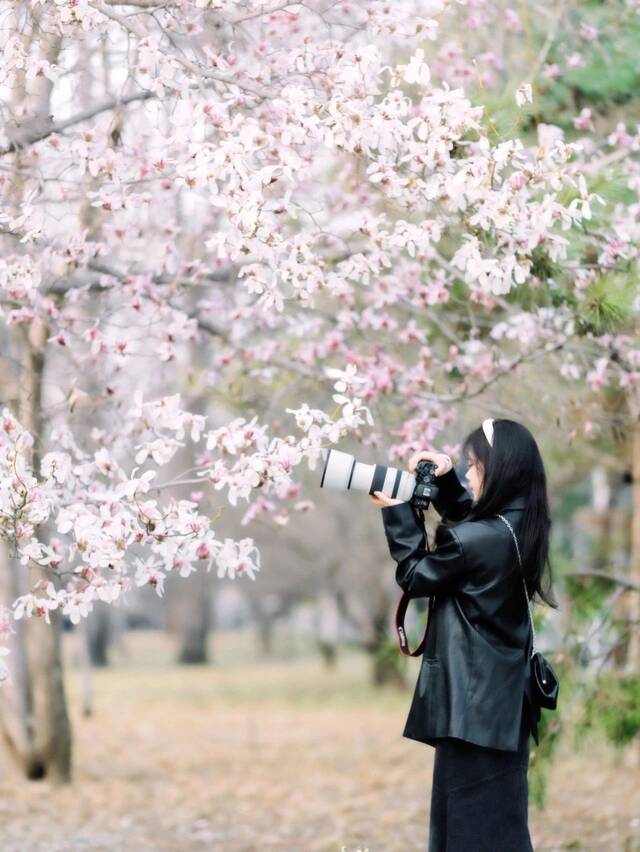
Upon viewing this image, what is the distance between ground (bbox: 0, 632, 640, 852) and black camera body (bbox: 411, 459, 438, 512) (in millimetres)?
3026

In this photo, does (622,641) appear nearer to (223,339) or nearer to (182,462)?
(223,339)

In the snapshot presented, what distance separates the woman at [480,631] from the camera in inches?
133

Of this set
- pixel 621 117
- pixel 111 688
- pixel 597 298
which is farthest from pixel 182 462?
pixel 597 298

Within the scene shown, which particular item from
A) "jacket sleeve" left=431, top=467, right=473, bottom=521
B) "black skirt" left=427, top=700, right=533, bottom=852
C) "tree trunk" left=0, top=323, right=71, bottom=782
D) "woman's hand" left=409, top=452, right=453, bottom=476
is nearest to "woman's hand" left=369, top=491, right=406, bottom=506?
"woman's hand" left=409, top=452, right=453, bottom=476

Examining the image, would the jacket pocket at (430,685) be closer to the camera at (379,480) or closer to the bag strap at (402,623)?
the bag strap at (402,623)

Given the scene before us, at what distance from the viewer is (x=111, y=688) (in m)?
18.4

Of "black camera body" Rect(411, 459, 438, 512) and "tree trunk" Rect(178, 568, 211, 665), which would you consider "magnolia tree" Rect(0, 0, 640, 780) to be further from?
"tree trunk" Rect(178, 568, 211, 665)

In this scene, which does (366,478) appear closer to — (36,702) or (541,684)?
(541,684)

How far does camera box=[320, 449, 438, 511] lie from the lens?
347cm

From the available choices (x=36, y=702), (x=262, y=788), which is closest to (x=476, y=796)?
(x=36, y=702)

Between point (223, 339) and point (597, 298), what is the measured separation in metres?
2.24

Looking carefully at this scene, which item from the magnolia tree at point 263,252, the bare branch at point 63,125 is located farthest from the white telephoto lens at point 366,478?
the bare branch at point 63,125

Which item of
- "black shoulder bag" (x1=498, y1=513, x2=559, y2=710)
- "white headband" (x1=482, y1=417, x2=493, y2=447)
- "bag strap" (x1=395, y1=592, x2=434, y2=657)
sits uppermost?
"white headband" (x1=482, y1=417, x2=493, y2=447)

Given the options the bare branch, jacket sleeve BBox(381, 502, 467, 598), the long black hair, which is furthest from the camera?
the bare branch
